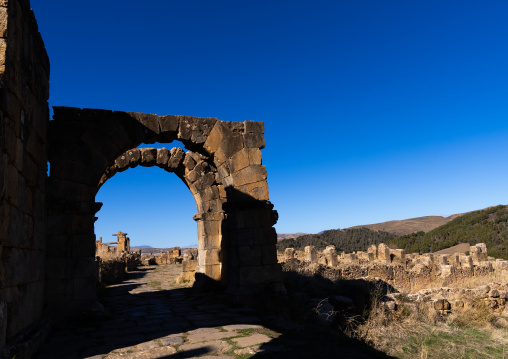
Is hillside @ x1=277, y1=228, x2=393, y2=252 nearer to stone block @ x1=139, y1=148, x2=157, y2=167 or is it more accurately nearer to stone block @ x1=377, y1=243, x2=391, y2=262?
stone block @ x1=377, y1=243, x2=391, y2=262

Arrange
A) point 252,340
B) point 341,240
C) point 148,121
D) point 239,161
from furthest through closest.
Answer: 1. point 341,240
2. point 239,161
3. point 148,121
4. point 252,340

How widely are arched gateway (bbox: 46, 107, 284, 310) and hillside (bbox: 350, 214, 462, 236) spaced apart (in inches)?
2651

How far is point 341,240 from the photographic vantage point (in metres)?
53.4

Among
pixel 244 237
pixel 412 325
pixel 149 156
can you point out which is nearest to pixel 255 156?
pixel 244 237

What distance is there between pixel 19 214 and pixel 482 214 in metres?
49.2

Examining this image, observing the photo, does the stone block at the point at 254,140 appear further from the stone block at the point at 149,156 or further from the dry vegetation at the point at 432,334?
the stone block at the point at 149,156

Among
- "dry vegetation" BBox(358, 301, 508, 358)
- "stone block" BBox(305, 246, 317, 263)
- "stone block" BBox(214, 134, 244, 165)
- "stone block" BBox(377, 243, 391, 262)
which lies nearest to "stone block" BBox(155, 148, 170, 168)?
"stone block" BBox(214, 134, 244, 165)

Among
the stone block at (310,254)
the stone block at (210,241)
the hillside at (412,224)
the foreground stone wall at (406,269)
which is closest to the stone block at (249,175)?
the stone block at (210,241)

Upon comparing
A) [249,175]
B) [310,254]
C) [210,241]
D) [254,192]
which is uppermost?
[249,175]

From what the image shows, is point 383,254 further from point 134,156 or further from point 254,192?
point 254,192

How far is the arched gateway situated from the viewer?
6258mm

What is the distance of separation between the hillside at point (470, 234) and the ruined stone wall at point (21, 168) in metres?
32.0

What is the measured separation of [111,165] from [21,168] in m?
3.33

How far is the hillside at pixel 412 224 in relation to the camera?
235 feet
